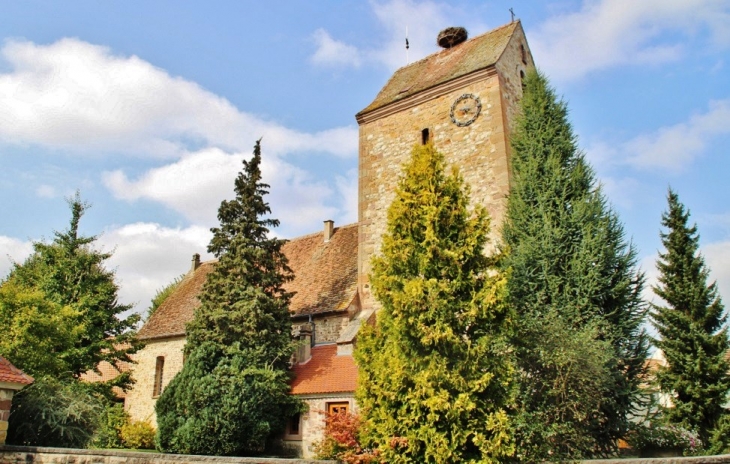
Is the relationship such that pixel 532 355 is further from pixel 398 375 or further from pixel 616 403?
pixel 398 375

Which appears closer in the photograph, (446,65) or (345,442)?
(345,442)

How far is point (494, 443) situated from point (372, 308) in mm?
9657

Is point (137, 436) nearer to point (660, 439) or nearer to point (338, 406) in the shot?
point (338, 406)

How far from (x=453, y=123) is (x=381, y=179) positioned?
3318 mm

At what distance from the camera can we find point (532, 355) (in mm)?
12664

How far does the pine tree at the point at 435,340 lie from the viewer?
9500 millimetres

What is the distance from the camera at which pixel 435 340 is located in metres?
9.95

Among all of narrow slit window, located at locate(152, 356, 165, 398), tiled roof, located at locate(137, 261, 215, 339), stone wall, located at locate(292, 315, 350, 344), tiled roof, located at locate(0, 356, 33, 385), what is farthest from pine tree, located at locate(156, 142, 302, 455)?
narrow slit window, located at locate(152, 356, 165, 398)

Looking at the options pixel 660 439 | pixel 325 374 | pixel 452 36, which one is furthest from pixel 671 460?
pixel 452 36

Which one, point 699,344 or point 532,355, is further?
point 699,344

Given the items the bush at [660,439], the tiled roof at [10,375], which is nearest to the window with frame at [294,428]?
the tiled roof at [10,375]

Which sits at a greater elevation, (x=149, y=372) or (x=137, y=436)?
(x=149, y=372)

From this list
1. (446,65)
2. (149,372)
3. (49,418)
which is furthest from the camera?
(149,372)

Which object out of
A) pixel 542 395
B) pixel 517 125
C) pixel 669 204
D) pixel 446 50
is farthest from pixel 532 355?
pixel 446 50
